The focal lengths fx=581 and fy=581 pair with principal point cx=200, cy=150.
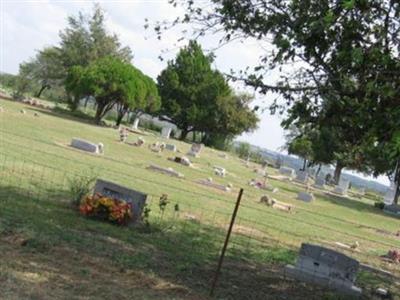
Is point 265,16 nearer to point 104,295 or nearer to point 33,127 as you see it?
point 104,295

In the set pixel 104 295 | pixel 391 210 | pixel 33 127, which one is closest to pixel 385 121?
pixel 104 295

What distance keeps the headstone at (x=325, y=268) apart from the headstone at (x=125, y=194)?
10.0 feet

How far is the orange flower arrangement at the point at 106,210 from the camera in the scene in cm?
1045

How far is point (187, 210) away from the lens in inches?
577

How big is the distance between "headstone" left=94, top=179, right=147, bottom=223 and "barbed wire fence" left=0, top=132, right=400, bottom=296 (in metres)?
0.70

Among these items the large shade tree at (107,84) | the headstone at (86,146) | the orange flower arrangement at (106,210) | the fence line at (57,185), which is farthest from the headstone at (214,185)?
the large shade tree at (107,84)

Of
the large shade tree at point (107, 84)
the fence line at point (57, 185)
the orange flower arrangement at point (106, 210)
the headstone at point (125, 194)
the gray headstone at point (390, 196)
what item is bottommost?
the fence line at point (57, 185)

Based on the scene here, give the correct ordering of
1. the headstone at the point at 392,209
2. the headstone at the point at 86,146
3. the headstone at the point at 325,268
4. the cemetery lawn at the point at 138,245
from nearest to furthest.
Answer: the cemetery lawn at the point at 138,245 → the headstone at the point at 325,268 → the headstone at the point at 86,146 → the headstone at the point at 392,209

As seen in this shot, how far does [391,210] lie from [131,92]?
23702mm

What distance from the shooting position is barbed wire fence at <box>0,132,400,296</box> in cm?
1150

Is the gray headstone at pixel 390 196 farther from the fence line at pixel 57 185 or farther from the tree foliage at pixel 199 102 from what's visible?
the fence line at pixel 57 185

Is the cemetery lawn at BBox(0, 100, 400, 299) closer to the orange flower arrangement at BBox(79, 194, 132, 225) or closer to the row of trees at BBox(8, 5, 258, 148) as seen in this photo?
the orange flower arrangement at BBox(79, 194, 132, 225)

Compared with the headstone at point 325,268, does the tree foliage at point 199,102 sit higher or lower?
higher

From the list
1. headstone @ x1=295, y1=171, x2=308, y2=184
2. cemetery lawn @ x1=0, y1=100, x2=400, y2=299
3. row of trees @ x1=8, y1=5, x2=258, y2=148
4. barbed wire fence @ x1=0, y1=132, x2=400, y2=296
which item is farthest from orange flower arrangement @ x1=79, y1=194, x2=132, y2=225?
row of trees @ x1=8, y1=5, x2=258, y2=148
